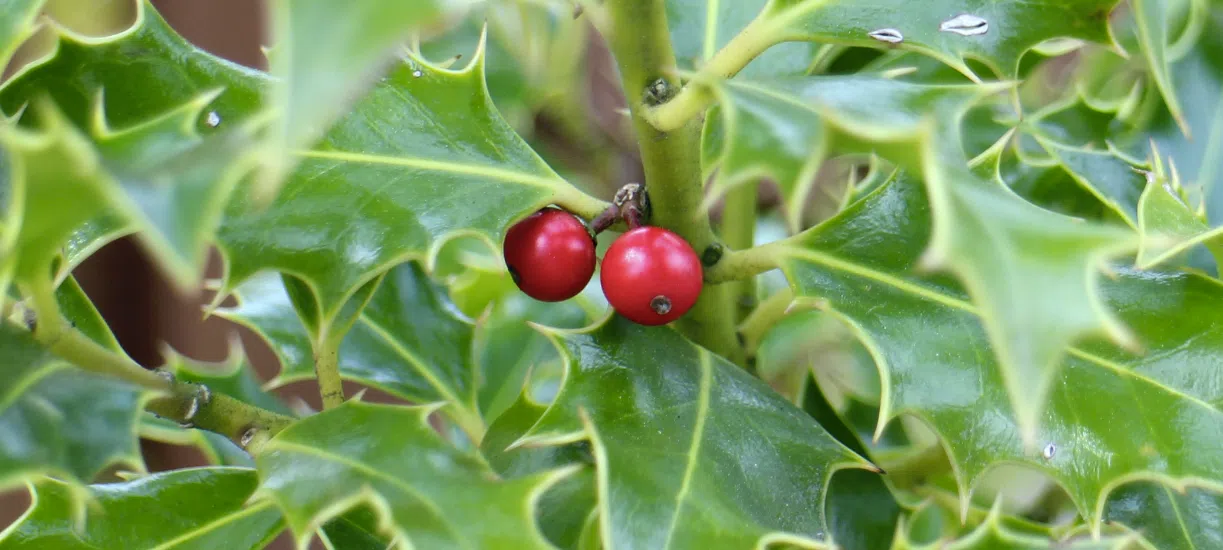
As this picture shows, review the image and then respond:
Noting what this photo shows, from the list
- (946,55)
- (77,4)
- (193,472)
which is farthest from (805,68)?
(77,4)

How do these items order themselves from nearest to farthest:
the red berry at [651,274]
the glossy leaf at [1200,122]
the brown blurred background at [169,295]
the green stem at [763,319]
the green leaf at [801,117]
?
the green leaf at [801,117] → the red berry at [651,274] → the green stem at [763,319] → the glossy leaf at [1200,122] → the brown blurred background at [169,295]

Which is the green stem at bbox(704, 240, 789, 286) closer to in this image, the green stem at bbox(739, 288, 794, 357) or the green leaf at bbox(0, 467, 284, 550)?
the green stem at bbox(739, 288, 794, 357)

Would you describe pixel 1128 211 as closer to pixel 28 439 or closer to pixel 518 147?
pixel 518 147

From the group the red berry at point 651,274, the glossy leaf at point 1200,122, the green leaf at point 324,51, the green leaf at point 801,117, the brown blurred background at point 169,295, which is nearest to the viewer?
the green leaf at point 324,51

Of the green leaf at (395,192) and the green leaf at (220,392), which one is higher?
the green leaf at (395,192)

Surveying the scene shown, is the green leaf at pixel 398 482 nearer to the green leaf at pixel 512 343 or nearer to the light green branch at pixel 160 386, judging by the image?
the light green branch at pixel 160 386

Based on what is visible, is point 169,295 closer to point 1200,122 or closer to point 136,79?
point 136,79

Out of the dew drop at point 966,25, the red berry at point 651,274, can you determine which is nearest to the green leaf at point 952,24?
the dew drop at point 966,25
